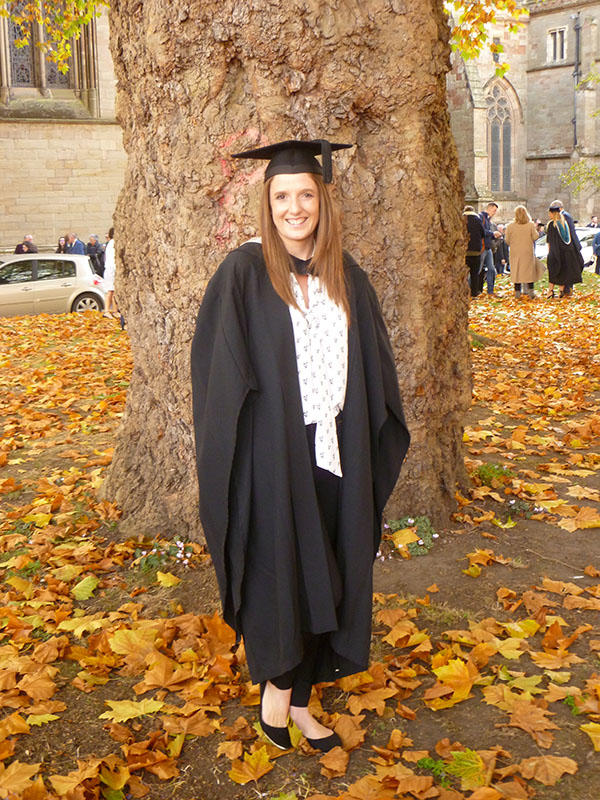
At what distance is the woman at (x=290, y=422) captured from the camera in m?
2.98

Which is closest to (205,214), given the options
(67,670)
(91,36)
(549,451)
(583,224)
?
(67,670)

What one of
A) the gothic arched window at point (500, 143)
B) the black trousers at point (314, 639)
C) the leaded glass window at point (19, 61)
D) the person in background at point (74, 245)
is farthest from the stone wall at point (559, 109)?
the black trousers at point (314, 639)

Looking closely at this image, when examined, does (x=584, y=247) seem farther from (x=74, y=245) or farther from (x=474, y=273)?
(x=474, y=273)

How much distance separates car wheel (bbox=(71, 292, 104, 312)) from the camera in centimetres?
2019

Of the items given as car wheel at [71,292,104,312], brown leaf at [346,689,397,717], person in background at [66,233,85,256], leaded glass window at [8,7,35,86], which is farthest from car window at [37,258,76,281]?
brown leaf at [346,689,397,717]

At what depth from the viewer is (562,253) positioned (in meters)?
18.2

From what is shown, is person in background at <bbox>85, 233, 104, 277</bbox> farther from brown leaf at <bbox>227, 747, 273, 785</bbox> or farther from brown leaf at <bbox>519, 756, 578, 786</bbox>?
brown leaf at <bbox>519, 756, 578, 786</bbox>

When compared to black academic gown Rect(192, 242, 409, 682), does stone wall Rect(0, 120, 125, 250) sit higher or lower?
higher

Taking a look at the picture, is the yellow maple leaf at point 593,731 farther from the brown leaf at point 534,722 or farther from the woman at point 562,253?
the woman at point 562,253

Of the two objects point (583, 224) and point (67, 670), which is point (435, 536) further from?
point (583, 224)

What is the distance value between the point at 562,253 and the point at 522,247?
889 millimetres

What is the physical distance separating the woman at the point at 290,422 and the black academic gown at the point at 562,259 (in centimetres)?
1567

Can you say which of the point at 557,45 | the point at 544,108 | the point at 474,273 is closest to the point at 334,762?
the point at 474,273

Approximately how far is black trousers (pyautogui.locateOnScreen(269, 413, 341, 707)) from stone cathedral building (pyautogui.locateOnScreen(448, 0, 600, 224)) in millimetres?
49748
